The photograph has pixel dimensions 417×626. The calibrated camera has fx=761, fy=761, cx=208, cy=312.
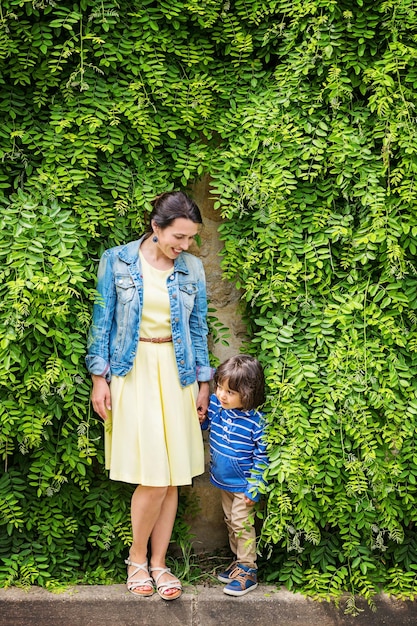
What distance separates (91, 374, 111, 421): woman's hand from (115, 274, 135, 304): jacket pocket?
42cm

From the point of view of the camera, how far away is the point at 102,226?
4.04 m

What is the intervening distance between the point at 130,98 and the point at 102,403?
1588 millimetres

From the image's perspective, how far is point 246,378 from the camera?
3.94 metres

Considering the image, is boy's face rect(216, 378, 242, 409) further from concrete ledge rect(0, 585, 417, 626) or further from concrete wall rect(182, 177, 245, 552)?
concrete ledge rect(0, 585, 417, 626)

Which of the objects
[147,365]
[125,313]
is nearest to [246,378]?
[147,365]

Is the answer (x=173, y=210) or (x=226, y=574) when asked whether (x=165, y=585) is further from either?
(x=173, y=210)

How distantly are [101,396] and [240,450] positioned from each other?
0.78m

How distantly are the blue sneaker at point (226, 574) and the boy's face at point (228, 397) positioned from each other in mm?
890

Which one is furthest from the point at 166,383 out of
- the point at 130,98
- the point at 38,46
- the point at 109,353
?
the point at 38,46

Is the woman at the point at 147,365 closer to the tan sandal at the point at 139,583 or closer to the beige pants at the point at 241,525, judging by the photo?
the tan sandal at the point at 139,583

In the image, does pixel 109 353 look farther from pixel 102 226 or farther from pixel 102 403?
pixel 102 226

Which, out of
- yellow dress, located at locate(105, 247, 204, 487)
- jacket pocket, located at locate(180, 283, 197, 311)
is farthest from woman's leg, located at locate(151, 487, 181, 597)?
jacket pocket, located at locate(180, 283, 197, 311)

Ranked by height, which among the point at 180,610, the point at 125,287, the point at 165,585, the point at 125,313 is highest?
the point at 125,287

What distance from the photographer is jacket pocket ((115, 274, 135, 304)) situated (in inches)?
152
